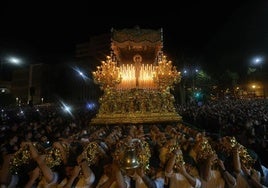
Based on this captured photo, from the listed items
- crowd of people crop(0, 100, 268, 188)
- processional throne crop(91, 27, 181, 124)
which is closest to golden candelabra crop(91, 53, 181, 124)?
processional throne crop(91, 27, 181, 124)

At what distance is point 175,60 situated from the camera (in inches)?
1158

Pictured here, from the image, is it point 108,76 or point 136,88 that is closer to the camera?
point 108,76

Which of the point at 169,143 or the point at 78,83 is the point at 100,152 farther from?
the point at 78,83

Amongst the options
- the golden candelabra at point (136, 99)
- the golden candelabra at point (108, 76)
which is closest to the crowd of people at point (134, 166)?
the golden candelabra at point (136, 99)

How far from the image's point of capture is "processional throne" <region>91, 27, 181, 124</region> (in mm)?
12625

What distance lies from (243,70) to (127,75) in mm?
49940

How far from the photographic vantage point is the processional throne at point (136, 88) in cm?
1262

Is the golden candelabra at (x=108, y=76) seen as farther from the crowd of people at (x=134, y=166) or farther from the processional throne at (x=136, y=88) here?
Result: the crowd of people at (x=134, y=166)

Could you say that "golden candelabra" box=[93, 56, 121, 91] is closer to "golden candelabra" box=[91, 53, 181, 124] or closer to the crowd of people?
"golden candelabra" box=[91, 53, 181, 124]

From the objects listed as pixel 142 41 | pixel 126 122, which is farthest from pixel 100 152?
pixel 142 41

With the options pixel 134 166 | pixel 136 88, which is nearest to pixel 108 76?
pixel 136 88

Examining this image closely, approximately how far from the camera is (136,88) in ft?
43.9

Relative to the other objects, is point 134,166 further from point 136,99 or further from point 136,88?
point 136,88

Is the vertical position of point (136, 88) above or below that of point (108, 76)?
below
